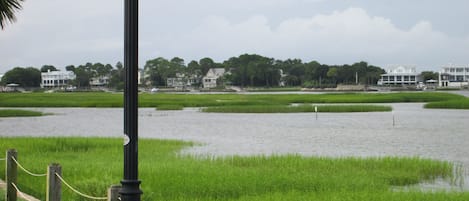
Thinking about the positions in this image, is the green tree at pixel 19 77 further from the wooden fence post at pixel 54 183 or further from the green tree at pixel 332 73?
the wooden fence post at pixel 54 183

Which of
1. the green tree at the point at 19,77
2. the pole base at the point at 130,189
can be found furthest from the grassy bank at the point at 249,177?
the green tree at the point at 19,77

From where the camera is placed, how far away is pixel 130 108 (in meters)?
6.63

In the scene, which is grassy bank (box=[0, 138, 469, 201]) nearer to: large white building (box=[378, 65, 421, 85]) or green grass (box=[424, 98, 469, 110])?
green grass (box=[424, 98, 469, 110])

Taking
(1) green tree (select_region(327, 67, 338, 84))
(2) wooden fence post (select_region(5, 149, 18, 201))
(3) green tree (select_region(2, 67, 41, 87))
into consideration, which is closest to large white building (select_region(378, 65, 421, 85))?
(1) green tree (select_region(327, 67, 338, 84))

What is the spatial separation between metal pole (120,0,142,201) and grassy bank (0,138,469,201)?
222 inches

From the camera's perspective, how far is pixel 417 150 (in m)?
31.7

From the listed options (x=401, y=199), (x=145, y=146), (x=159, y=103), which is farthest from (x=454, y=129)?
(x=159, y=103)

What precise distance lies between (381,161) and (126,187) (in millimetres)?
16749

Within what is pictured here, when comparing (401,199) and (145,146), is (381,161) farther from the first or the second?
(145,146)

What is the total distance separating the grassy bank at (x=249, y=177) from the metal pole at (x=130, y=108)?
565 cm

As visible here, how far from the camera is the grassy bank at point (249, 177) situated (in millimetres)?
14062

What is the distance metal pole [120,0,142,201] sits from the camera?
6598 millimetres

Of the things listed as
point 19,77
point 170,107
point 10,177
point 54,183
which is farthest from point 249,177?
point 19,77

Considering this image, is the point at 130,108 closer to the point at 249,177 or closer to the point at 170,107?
the point at 249,177
